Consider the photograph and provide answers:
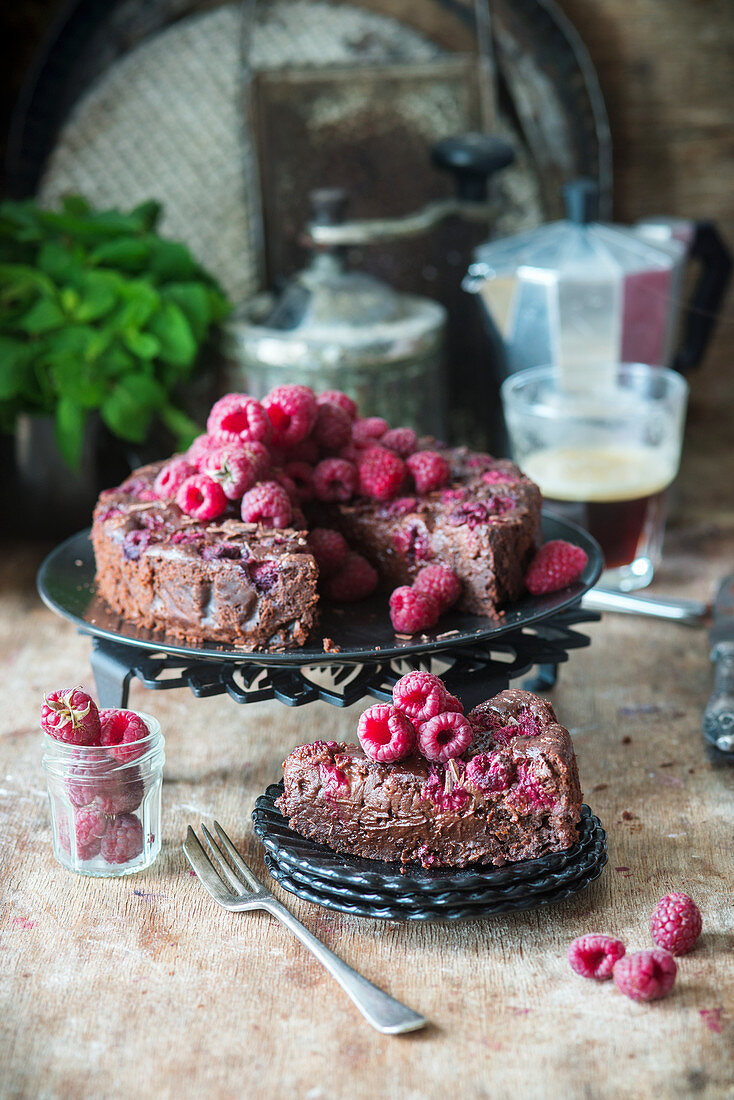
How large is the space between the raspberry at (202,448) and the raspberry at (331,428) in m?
0.17

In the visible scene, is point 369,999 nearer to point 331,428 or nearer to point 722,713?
point 722,713

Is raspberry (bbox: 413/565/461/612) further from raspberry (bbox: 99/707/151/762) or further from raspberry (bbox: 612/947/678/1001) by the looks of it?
raspberry (bbox: 612/947/678/1001)

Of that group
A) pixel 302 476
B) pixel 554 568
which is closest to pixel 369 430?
pixel 302 476

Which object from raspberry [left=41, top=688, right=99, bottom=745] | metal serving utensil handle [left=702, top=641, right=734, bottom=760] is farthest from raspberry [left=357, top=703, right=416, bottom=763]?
metal serving utensil handle [left=702, top=641, right=734, bottom=760]

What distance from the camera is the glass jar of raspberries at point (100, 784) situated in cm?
142

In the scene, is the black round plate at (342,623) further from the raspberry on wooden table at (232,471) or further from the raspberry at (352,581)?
the raspberry on wooden table at (232,471)

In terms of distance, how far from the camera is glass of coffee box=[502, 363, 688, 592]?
7.20 feet

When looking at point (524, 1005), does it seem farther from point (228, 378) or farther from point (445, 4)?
point (445, 4)

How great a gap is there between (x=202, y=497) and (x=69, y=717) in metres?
0.39

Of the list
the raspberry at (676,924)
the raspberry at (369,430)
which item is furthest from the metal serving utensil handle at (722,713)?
the raspberry at (369,430)

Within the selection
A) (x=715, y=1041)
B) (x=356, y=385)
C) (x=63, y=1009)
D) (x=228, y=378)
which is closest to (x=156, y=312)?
(x=228, y=378)

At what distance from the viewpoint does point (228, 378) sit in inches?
102

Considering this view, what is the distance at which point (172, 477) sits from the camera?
172 centimetres

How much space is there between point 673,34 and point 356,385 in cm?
137
